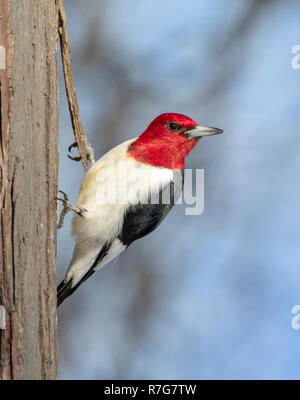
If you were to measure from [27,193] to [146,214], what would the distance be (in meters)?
1.12

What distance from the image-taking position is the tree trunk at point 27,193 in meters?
2.67

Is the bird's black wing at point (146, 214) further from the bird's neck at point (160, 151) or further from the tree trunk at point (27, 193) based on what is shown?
the tree trunk at point (27, 193)

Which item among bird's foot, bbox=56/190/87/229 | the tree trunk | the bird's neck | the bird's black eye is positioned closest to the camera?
the tree trunk

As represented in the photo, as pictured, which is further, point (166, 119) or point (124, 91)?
point (124, 91)

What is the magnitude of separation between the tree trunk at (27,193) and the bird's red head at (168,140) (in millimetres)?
Result: 889

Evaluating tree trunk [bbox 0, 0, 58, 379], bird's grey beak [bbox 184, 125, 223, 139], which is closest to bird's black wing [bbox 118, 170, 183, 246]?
bird's grey beak [bbox 184, 125, 223, 139]

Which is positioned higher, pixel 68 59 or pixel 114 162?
pixel 68 59

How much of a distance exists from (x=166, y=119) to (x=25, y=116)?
4.16ft

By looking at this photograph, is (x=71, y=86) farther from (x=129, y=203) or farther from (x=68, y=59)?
(x=129, y=203)

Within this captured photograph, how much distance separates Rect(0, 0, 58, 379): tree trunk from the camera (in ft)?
8.75

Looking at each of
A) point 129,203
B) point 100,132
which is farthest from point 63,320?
point 129,203

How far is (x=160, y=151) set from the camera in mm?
3844

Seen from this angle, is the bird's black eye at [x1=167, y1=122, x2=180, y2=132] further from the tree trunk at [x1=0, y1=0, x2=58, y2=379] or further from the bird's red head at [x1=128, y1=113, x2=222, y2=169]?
the tree trunk at [x1=0, y1=0, x2=58, y2=379]

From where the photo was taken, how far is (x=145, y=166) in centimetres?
377
